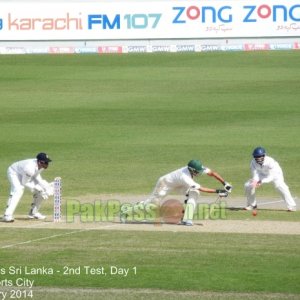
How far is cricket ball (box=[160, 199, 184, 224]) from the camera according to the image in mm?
24561

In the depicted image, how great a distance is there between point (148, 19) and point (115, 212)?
30.6 meters

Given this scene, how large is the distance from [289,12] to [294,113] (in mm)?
12929

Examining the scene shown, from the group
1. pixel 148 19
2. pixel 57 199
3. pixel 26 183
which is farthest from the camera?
pixel 148 19

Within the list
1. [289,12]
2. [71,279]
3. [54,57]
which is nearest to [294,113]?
[289,12]

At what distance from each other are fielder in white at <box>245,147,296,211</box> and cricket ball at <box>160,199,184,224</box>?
5.20ft

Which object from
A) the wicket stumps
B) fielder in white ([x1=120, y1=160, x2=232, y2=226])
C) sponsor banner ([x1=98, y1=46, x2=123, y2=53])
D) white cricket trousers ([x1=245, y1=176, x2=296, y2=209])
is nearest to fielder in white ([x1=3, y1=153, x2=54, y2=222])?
the wicket stumps

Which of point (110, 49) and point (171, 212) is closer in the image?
point (171, 212)

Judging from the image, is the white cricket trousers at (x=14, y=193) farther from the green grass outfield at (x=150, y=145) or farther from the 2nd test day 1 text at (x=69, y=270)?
the 2nd test day 1 text at (x=69, y=270)

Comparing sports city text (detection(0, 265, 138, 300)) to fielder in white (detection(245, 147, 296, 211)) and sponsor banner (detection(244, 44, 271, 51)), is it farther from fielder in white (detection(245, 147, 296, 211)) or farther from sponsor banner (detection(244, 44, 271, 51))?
sponsor banner (detection(244, 44, 271, 51))

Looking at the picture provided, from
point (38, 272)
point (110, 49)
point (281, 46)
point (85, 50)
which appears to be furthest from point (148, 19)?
point (38, 272)

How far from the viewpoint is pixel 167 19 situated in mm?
55312

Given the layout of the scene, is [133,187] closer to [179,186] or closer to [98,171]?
[98,171]

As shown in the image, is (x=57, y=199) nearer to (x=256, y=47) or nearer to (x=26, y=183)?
(x=26, y=183)

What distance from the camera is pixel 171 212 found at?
992 inches
